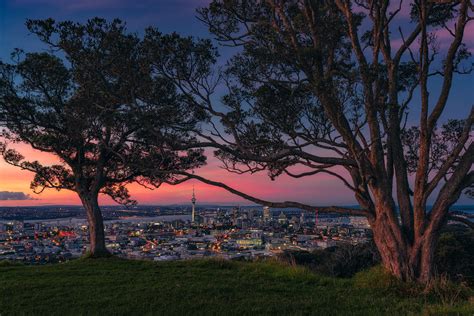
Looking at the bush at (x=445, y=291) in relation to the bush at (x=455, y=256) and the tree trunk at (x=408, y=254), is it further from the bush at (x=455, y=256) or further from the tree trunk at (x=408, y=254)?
the bush at (x=455, y=256)

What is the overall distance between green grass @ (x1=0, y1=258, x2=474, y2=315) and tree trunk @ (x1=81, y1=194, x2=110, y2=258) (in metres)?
4.24

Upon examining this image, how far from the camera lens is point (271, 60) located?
1312 centimetres

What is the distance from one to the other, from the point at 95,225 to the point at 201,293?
1105 centimetres

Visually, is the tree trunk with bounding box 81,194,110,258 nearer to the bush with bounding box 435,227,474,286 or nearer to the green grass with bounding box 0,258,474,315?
the green grass with bounding box 0,258,474,315

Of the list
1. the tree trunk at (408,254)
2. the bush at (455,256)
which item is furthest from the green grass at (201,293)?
the bush at (455,256)

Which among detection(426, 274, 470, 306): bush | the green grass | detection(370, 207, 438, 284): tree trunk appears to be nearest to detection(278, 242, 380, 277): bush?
the green grass

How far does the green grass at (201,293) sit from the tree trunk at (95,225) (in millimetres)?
4237

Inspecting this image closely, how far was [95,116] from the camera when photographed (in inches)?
622

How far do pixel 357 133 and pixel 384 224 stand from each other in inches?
100

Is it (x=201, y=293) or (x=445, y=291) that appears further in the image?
(x=445, y=291)

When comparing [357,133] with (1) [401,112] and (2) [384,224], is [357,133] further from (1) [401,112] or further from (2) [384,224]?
(2) [384,224]

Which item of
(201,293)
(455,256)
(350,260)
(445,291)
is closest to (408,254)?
(445,291)

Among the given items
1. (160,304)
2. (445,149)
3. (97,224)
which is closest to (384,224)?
(445,149)

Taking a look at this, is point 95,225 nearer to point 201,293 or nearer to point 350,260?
point 201,293
